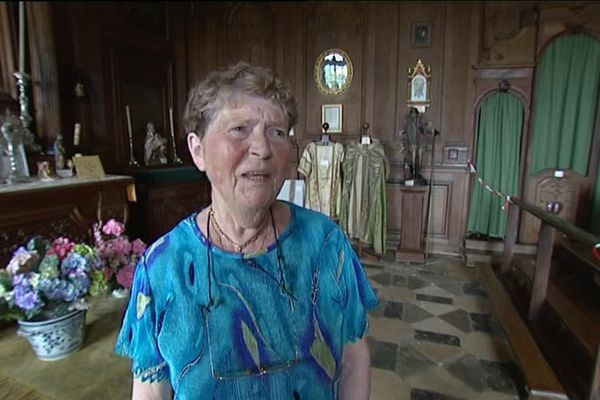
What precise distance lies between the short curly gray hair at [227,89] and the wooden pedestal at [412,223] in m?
3.19

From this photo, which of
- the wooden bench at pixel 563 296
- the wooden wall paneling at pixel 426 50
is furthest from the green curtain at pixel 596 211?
the wooden wall paneling at pixel 426 50

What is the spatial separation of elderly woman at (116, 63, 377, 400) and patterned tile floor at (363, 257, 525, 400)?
1.23 metres

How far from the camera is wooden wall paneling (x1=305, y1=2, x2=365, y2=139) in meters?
4.21

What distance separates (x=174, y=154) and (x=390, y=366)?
3763 millimetres

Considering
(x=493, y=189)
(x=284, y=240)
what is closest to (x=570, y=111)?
(x=493, y=189)

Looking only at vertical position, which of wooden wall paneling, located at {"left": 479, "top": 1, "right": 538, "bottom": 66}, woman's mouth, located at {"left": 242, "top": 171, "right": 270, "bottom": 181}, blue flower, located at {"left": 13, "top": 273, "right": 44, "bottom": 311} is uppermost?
wooden wall paneling, located at {"left": 479, "top": 1, "right": 538, "bottom": 66}

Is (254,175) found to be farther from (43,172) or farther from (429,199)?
(429,199)

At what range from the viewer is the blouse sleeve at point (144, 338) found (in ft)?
2.42

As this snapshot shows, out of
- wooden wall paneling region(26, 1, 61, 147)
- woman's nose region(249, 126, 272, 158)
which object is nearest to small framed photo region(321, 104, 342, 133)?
wooden wall paneling region(26, 1, 61, 147)

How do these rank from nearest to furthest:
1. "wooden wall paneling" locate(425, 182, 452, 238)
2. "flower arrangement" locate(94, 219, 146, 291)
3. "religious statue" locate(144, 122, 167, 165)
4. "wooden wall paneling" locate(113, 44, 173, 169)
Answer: "flower arrangement" locate(94, 219, 146, 291)
"wooden wall paneling" locate(113, 44, 173, 169)
"wooden wall paneling" locate(425, 182, 452, 238)
"religious statue" locate(144, 122, 167, 165)

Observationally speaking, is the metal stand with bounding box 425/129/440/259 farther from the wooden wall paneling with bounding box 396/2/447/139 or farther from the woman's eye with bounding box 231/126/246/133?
the woman's eye with bounding box 231/126/246/133

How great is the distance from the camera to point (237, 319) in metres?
0.77

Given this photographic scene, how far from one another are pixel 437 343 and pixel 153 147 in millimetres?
3559

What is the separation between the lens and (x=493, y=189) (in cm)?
393
